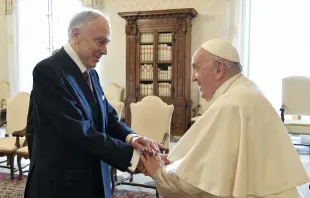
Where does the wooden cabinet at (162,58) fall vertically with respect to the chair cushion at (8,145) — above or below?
above

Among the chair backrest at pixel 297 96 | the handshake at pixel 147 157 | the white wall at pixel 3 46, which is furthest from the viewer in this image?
the white wall at pixel 3 46

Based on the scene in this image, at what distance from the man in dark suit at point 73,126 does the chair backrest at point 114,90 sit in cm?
544

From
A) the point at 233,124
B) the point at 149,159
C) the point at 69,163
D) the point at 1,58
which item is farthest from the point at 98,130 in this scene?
the point at 1,58

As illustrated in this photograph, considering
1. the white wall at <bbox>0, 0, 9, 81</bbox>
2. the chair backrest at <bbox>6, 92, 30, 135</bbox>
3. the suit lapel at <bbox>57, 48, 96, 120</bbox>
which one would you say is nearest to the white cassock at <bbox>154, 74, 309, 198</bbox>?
the suit lapel at <bbox>57, 48, 96, 120</bbox>

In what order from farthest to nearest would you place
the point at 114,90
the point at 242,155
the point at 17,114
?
the point at 114,90 → the point at 17,114 → the point at 242,155

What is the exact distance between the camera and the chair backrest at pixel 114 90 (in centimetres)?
710

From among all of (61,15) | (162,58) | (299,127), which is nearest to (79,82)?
(299,127)

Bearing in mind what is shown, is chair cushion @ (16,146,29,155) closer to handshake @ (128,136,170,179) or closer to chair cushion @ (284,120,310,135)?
handshake @ (128,136,170,179)

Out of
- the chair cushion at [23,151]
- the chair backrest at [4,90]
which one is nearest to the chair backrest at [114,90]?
the chair backrest at [4,90]

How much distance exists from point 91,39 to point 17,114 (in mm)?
3254

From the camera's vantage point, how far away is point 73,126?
145cm

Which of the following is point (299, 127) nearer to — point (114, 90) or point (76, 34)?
point (114, 90)

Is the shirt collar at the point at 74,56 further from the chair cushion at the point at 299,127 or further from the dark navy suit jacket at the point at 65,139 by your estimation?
the chair cushion at the point at 299,127

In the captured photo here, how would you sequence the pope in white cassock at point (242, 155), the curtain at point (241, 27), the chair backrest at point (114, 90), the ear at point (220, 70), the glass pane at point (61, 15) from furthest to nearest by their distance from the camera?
the glass pane at point (61, 15) < the chair backrest at point (114, 90) < the curtain at point (241, 27) < the ear at point (220, 70) < the pope in white cassock at point (242, 155)
